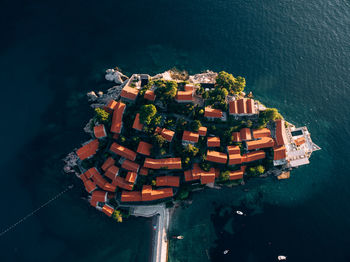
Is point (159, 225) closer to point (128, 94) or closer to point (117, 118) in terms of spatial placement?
point (117, 118)

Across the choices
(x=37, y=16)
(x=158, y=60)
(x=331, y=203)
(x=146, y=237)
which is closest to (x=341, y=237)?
(x=331, y=203)

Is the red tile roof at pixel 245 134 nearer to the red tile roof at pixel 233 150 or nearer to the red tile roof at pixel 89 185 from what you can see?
the red tile roof at pixel 233 150

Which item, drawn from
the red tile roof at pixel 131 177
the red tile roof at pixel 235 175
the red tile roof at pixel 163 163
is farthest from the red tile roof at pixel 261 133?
the red tile roof at pixel 131 177

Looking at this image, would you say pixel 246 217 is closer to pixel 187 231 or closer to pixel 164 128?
pixel 187 231

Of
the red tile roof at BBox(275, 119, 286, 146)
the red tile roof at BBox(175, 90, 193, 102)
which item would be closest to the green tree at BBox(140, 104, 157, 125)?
the red tile roof at BBox(175, 90, 193, 102)

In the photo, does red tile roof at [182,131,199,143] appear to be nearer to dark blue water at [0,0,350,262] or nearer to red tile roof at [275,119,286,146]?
dark blue water at [0,0,350,262]

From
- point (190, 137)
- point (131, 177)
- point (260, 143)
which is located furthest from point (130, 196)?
point (260, 143)
